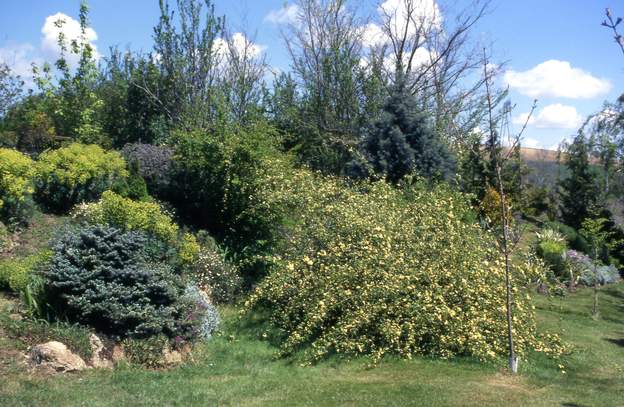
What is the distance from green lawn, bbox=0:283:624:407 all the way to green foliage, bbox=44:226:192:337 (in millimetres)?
673

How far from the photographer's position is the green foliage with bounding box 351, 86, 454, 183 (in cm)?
1544

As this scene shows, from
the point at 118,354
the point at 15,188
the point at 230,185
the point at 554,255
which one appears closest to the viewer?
the point at 118,354

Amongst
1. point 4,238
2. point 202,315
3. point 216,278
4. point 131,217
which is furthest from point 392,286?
point 4,238

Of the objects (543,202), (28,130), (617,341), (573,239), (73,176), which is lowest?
(617,341)

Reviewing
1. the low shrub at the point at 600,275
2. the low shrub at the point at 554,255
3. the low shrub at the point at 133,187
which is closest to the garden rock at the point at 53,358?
the low shrub at the point at 133,187

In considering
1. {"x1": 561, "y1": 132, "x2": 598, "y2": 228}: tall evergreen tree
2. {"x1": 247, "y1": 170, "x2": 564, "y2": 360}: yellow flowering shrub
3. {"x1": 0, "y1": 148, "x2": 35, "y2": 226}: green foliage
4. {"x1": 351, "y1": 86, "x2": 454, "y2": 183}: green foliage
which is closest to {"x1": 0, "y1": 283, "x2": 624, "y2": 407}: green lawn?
{"x1": 247, "y1": 170, "x2": 564, "y2": 360}: yellow flowering shrub

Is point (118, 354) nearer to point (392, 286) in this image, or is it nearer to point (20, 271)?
point (20, 271)

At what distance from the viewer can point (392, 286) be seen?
9.18 metres

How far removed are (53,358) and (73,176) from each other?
18.4ft

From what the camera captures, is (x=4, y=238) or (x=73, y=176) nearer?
(x=4, y=238)

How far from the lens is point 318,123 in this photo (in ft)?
65.9

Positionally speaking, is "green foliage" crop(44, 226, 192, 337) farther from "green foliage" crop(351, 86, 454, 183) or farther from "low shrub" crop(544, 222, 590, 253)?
"low shrub" crop(544, 222, 590, 253)

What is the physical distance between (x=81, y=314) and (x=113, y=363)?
82cm

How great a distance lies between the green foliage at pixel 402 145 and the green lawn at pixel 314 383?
21.2 ft
